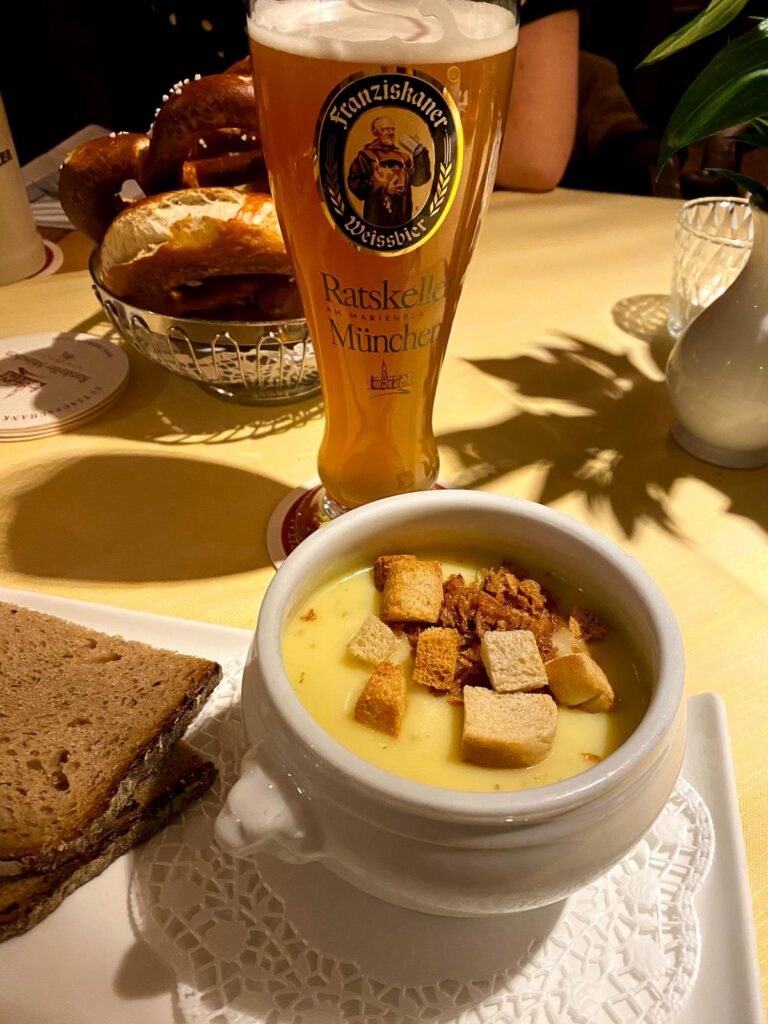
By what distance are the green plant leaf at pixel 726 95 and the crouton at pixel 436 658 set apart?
48cm

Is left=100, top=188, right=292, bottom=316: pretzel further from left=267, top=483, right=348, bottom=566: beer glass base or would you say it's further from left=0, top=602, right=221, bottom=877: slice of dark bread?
left=0, top=602, right=221, bottom=877: slice of dark bread

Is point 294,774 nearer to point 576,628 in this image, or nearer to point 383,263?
point 576,628

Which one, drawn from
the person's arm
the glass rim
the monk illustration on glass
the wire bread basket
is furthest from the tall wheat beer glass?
the person's arm

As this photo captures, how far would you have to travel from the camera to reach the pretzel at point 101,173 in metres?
1.01

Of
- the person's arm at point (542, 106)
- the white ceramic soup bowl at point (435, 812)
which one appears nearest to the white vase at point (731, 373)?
the white ceramic soup bowl at point (435, 812)

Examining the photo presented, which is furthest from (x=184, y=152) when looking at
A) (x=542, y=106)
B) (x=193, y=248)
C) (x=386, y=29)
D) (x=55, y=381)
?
(x=542, y=106)

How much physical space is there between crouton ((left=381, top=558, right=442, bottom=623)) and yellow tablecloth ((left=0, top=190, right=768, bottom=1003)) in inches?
8.3

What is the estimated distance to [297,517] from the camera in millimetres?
832

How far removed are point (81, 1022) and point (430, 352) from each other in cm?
55

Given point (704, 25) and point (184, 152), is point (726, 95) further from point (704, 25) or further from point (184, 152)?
point (184, 152)

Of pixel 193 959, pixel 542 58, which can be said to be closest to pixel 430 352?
pixel 193 959

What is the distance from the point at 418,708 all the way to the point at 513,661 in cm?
6

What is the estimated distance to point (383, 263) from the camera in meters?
0.65

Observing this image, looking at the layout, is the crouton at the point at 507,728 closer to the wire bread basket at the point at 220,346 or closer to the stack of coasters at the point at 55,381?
the wire bread basket at the point at 220,346
